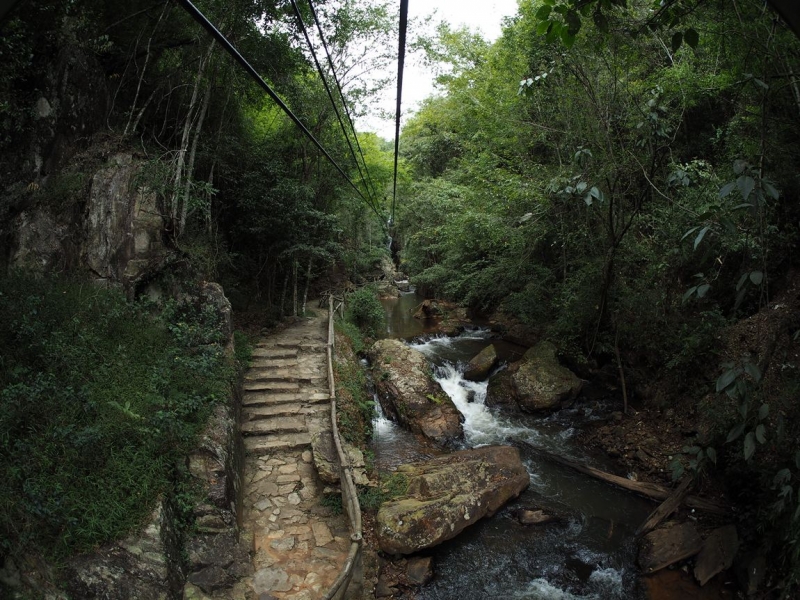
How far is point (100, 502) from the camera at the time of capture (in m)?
4.49

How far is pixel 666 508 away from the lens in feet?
22.0

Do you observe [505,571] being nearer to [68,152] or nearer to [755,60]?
[755,60]

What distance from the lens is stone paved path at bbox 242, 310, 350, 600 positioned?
538 cm

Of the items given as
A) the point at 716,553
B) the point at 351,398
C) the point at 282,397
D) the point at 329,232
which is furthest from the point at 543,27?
the point at 329,232

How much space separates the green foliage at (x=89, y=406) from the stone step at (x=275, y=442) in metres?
1.21

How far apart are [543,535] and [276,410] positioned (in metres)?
5.18

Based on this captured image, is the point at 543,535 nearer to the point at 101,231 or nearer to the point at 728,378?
the point at 728,378

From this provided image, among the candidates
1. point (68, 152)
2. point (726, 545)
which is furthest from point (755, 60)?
point (68, 152)

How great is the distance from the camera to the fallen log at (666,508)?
658 centimetres

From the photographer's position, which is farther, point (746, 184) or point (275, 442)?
point (275, 442)

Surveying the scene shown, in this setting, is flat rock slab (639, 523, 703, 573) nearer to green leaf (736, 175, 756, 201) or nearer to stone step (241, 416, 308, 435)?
stone step (241, 416, 308, 435)

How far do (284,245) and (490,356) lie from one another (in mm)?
6621

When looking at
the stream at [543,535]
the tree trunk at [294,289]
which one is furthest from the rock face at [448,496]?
the tree trunk at [294,289]

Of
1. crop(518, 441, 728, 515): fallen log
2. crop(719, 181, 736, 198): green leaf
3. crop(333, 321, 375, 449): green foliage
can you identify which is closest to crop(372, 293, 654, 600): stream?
crop(518, 441, 728, 515): fallen log
